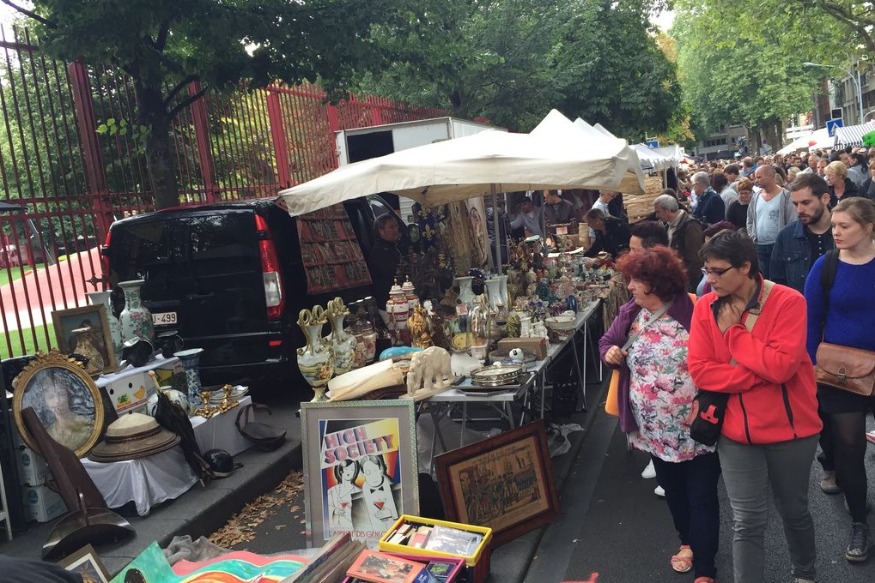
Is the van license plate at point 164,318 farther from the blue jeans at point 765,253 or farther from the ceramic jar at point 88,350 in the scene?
the blue jeans at point 765,253

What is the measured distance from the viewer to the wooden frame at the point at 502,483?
4348 millimetres

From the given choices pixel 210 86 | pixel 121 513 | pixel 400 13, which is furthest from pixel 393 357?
pixel 400 13

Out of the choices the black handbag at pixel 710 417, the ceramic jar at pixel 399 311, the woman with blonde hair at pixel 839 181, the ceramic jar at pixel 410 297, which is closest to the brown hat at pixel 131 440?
the ceramic jar at pixel 399 311

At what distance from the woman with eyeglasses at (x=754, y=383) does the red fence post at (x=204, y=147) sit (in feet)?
27.7

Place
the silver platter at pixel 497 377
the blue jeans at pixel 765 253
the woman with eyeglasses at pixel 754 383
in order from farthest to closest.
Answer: the blue jeans at pixel 765 253, the silver platter at pixel 497 377, the woman with eyeglasses at pixel 754 383

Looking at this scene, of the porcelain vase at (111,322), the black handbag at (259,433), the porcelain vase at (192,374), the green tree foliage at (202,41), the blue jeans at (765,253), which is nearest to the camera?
the porcelain vase at (111,322)

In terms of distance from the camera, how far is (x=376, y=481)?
4277mm

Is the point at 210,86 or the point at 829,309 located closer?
the point at 829,309

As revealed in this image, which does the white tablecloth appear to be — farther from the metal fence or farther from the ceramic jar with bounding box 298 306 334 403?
the metal fence

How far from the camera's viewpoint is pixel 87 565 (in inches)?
147

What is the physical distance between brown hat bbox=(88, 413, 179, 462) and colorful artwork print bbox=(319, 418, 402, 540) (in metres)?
1.44

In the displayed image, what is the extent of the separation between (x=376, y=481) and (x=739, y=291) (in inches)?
86.8

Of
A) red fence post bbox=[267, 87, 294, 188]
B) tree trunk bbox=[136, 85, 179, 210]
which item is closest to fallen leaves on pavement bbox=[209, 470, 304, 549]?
tree trunk bbox=[136, 85, 179, 210]

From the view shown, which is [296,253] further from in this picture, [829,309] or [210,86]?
[829,309]
